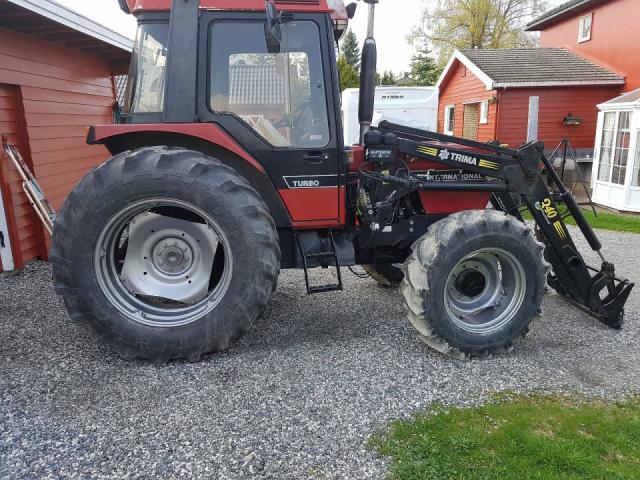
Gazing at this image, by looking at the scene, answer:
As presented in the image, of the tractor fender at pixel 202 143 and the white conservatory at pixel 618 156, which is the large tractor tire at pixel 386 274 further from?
the white conservatory at pixel 618 156

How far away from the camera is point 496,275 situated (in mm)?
3973

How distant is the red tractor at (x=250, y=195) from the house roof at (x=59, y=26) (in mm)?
2828

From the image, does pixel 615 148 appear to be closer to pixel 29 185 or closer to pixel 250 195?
pixel 250 195

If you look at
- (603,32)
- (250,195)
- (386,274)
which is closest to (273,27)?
(250,195)

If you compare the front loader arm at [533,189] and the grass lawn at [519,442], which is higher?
the front loader arm at [533,189]

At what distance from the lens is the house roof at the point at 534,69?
15.2 metres

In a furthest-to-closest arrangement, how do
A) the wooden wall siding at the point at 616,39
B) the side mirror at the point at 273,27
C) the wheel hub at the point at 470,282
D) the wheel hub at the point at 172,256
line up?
1. the wooden wall siding at the point at 616,39
2. the wheel hub at the point at 470,282
3. the wheel hub at the point at 172,256
4. the side mirror at the point at 273,27

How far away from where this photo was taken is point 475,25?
85.6ft

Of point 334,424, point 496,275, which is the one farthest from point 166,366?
point 496,275

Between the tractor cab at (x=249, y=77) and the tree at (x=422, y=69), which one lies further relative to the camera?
the tree at (x=422, y=69)

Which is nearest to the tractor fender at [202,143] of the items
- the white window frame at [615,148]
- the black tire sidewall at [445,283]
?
the black tire sidewall at [445,283]

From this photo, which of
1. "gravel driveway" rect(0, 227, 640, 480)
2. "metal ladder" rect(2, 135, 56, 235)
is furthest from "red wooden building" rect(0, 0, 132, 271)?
"gravel driveway" rect(0, 227, 640, 480)

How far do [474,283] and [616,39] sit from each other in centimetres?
1442

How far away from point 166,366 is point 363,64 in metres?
2.51
